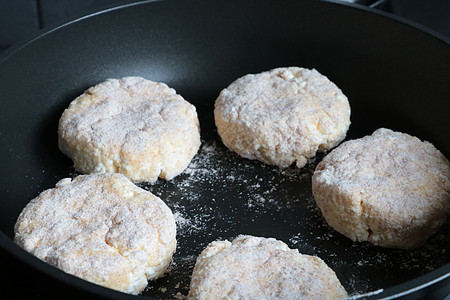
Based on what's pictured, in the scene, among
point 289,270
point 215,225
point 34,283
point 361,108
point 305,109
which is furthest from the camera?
point 361,108

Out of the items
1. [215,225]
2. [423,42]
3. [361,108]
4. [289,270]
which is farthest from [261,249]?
[423,42]

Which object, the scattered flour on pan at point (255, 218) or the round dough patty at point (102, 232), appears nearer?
the round dough patty at point (102, 232)

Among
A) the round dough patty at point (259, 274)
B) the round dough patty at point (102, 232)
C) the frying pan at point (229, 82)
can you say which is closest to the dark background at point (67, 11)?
the frying pan at point (229, 82)

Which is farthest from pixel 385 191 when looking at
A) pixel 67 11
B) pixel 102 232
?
pixel 67 11

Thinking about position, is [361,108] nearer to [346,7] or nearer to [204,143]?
[346,7]

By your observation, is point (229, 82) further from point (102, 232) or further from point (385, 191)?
point (102, 232)

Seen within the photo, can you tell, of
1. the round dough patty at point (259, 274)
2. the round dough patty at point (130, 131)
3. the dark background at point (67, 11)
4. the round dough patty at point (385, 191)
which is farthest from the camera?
the dark background at point (67, 11)

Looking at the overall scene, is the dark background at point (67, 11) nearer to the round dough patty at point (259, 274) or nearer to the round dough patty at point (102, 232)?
the round dough patty at point (102, 232)
